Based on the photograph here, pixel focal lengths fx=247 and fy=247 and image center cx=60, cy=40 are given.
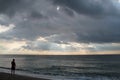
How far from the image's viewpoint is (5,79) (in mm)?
23484

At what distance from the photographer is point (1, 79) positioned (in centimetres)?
2344

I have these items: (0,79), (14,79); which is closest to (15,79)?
(14,79)

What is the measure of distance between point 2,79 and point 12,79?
113 cm

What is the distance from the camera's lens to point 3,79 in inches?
923

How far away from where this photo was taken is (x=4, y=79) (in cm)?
2347

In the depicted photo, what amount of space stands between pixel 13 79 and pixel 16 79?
0.97ft

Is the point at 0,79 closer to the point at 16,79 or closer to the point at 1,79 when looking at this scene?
the point at 1,79

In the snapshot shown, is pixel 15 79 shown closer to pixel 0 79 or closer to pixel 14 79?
pixel 14 79

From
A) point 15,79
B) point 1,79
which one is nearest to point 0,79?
point 1,79

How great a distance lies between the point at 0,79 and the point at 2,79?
0.20 m

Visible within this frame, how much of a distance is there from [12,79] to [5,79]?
36.7 inches

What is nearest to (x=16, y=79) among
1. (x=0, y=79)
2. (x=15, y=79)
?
(x=15, y=79)

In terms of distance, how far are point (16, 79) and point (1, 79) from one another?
1524 millimetres

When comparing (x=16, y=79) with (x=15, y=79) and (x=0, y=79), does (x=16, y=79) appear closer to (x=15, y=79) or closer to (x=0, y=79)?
(x=15, y=79)
